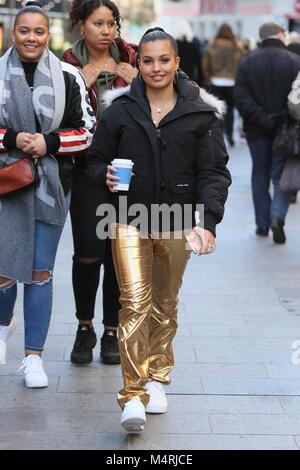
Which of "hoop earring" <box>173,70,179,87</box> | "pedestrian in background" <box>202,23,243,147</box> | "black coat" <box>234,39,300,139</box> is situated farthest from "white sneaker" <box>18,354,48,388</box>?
"pedestrian in background" <box>202,23,243,147</box>

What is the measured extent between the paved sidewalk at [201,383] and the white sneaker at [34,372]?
5 cm

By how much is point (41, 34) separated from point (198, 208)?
4.13ft

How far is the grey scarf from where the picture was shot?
18.7 feet

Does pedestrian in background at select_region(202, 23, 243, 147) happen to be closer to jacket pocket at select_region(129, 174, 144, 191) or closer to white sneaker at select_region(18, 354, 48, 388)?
white sneaker at select_region(18, 354, 48, 388)

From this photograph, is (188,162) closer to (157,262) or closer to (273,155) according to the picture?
(157,262)

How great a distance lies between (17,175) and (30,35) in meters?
0.69

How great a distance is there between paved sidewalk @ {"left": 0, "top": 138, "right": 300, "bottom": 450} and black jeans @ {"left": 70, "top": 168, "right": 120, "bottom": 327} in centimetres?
33

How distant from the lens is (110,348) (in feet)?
21.0

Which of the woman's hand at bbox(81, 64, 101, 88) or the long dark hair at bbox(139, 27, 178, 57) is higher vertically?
the long dark hair at bbox(139, 27, 178, 57)

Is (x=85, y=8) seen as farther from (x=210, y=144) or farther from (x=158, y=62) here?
(x=210, y=144)

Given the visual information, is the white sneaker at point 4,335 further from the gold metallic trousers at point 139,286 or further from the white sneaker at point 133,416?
the white sneaker at point 133,416

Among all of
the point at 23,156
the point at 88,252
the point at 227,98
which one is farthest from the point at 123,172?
the point at 227,98

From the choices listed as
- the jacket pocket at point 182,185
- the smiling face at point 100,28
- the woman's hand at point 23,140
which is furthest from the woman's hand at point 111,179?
the smiling face at point 100,28
